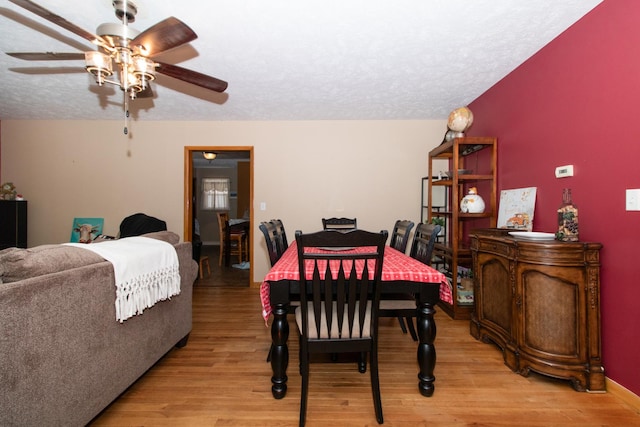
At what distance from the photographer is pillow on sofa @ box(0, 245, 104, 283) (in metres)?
1.10

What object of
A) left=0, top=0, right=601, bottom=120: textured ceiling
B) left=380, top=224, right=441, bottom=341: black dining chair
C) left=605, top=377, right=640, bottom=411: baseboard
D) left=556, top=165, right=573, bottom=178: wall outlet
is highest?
left=0, top=0, right=601, bottom=120: textured ceiling

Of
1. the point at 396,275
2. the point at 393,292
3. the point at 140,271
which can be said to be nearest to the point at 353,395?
the point at 393,292

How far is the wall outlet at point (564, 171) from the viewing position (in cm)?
203

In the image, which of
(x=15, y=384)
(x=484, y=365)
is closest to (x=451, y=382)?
(x=484, y=365)

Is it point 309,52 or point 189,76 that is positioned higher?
point 309,52

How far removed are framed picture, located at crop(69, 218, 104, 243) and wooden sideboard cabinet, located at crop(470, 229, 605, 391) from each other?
191 inches

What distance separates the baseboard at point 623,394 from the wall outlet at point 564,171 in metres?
1.29

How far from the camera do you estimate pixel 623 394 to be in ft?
5.45

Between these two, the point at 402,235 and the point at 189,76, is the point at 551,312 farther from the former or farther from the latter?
the point at 189,76

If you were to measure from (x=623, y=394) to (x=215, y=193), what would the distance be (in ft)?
26.7

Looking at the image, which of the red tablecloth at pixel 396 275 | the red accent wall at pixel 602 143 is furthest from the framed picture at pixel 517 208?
the red tablecloth at pixel 396 275

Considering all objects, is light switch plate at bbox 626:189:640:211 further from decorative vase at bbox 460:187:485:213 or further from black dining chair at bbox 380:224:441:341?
decorative vase at bbox 460:187:485:213

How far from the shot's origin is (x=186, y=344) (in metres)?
2.35

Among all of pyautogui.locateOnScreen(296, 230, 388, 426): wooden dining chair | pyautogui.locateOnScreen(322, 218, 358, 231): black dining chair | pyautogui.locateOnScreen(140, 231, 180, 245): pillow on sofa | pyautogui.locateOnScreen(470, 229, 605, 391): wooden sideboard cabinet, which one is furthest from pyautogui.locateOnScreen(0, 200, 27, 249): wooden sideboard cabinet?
pyautogui.locateOnScreen(470, 229, 605, 391): wooden sideboard cabinet
